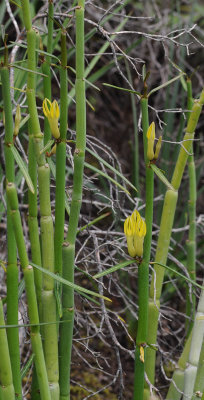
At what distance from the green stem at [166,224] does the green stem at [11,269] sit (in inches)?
7.0

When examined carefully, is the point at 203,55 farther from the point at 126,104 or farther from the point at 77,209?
the point at 77,209

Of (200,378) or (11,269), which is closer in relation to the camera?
(11,269)

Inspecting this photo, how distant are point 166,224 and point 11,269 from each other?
217mm

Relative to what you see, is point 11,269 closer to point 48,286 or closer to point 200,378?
point 48,286

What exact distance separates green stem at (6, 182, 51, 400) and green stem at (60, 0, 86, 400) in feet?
0.21

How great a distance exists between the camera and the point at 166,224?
0.71m

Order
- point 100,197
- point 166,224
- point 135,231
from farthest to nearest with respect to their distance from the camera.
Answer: point 100,197, point 166,224, point 135,231

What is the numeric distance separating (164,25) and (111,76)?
298mm

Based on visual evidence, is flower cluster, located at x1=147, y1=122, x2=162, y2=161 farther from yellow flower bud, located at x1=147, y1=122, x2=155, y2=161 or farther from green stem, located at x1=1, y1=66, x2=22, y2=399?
green stem, located at x1=1, y1=66, x2=22, y2=399

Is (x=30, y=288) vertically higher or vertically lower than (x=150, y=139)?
lower

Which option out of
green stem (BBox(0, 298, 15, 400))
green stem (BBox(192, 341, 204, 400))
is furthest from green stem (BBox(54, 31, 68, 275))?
green stem (BBox(192, 341, 204, 400))

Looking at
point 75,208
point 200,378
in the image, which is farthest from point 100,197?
point 75,208

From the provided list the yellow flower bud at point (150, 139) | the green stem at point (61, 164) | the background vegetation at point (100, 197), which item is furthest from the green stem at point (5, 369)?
the yellow flower bud at point (150, 139)

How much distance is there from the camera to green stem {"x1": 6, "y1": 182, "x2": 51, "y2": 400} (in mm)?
555
